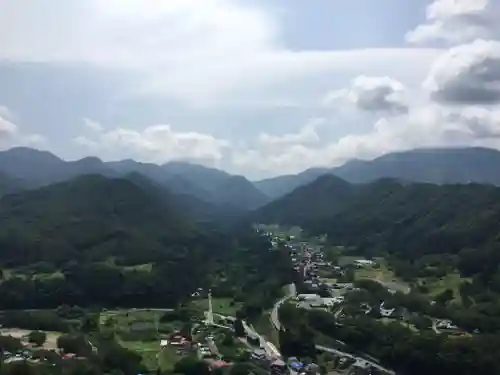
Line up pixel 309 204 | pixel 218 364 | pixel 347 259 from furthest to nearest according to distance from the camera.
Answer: pixel 309 204 < pixel 347 259 < pixel 218 364

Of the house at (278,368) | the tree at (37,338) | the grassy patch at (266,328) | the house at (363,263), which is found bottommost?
the house at (278,368)

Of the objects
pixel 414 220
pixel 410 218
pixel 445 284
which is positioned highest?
pixel 410 218

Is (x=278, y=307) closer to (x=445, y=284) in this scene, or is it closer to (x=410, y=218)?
(x=445, y=284)

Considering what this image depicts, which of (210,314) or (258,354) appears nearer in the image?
(258,354)

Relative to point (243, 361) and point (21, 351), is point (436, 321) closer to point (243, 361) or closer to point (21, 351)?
point (243, 361)

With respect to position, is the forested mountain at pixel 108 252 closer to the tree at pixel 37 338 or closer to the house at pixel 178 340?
the tree at pixel 37 338

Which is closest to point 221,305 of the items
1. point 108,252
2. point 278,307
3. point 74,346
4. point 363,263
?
point 278,307

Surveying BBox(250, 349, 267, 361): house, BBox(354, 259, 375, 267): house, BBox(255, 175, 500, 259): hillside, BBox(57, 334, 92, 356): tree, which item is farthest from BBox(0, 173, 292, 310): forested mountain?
BBox(57, 334, 92, 356): tree

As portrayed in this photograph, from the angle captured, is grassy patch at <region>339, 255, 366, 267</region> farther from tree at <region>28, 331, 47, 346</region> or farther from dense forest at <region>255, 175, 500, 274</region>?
tree at <region>28, 331, 47, 346</region>

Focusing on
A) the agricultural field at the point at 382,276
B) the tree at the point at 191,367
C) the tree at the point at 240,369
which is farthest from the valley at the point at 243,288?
the agricultural field at the point at 382,276

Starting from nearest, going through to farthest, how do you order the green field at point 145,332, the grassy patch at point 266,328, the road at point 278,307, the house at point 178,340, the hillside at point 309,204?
the green field at point 145,332 → the house at point 178,340 → the grassy patch at point 266,328 → the road at point 278,307 → the hillside at point 309,204
